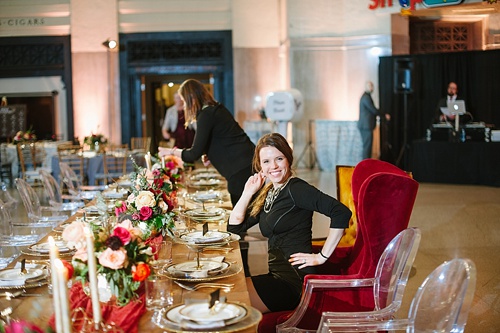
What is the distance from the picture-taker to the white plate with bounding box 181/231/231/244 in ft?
12.8

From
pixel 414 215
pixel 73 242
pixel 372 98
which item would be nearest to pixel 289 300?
pixel 73 242

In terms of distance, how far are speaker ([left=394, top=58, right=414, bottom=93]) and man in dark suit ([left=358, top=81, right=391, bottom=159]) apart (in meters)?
0.53

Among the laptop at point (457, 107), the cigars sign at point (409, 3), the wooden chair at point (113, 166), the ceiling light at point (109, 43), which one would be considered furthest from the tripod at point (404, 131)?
the ceiling light at point (109, 43)

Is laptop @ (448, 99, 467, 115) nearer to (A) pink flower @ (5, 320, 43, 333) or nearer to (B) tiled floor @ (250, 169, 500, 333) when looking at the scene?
(B) tiled floor @ (250, 169, 500, 333)

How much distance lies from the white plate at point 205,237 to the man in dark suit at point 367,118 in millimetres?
10634

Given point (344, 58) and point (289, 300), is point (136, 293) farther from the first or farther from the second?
point (344, 58)

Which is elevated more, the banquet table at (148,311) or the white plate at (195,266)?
the white plate at (195,266)

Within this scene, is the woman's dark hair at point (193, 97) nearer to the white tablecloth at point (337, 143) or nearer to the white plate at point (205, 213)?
the white plate at point (205, 213)

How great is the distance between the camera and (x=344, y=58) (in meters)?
16.1

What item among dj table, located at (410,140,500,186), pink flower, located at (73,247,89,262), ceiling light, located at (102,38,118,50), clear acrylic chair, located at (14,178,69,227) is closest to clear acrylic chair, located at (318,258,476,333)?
A: pink flower, located at (73,247,89,262)

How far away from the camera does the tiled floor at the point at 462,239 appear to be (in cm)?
534

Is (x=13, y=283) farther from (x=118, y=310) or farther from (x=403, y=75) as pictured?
(x=403, y=75)

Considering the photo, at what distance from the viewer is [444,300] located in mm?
2566

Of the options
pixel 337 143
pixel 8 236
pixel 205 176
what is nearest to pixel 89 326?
pixel 8 236
